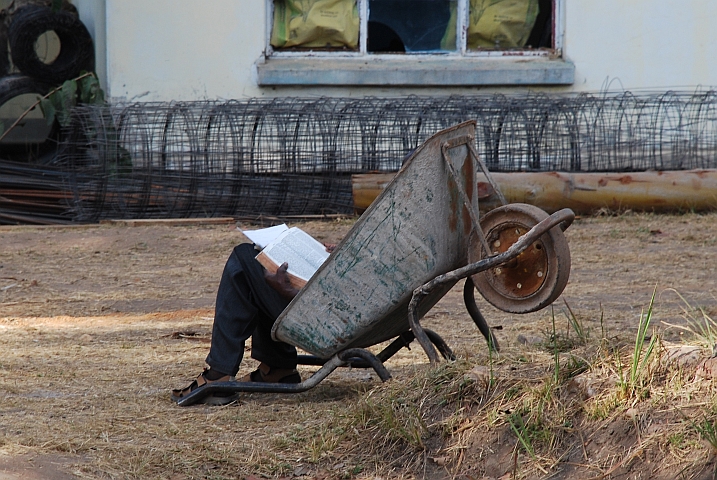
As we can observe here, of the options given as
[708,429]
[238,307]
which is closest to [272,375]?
[238,307]

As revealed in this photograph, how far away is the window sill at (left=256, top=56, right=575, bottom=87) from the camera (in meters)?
9.95

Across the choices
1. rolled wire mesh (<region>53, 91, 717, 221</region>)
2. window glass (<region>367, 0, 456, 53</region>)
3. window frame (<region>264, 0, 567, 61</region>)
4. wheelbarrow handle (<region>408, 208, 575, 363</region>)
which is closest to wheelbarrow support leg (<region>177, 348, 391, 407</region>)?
wheelbarrow handle (<region>408, 208, 575, 363</region>)

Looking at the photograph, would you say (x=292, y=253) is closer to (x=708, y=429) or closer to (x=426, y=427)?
(x=426, y=427)

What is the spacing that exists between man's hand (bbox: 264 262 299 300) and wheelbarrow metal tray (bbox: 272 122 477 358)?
15 cm

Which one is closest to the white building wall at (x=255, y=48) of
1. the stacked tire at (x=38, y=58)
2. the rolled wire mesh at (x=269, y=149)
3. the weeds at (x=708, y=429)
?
the stacked tire at (x=38, y=58)

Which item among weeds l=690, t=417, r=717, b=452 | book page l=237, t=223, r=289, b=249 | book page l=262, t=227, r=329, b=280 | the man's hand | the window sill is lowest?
weeds l=690, t=417, r=717, b=452

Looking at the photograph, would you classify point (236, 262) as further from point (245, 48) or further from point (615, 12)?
point (615, 12)

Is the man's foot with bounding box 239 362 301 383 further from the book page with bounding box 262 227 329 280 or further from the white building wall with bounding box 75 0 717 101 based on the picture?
the white building wall with bounding box 75 0 717 101

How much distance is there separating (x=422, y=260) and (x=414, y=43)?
7.08 metres

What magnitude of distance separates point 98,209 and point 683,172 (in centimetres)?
566

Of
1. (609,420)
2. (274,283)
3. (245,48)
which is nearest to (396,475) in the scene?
(609,420)

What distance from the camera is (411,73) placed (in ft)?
33.0

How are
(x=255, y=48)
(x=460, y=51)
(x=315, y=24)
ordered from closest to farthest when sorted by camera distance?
1. (x=255, y=48)
2. (x=315, y=24)
3. (x=460, y=51)

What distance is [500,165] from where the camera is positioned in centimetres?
927
